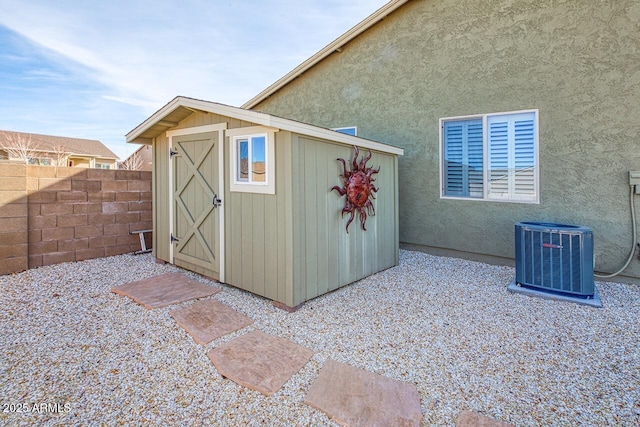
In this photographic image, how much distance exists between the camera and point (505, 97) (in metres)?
5.11

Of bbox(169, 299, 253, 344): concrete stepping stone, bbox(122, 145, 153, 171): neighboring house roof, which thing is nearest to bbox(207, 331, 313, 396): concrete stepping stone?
bbox(169, 299, 253, 344): concrete stepping stone

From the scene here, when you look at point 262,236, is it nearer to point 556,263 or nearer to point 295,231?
point 295,231

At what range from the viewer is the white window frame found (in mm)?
3555

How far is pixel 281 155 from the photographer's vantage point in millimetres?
3471

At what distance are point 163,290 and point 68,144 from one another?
20.7m

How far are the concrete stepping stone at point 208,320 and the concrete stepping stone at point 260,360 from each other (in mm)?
227

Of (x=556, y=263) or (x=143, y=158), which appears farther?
(x=143, y=158)

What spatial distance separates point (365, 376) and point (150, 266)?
4.43 meters

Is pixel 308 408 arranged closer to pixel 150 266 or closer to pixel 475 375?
pixel 475 375

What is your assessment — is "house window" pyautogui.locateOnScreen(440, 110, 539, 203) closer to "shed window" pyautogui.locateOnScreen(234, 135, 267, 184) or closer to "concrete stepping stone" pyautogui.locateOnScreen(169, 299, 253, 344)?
"shed window" pyautogui.locateOnScreen(234, 135, 267, 184)

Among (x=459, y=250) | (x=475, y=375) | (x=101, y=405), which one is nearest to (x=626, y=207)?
(x=459, y=250)

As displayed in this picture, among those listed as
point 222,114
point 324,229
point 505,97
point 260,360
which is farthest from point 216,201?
point 505,97

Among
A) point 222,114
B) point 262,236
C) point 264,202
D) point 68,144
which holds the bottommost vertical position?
point 262,236

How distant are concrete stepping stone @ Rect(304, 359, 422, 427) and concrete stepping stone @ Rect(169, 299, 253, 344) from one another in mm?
1153
